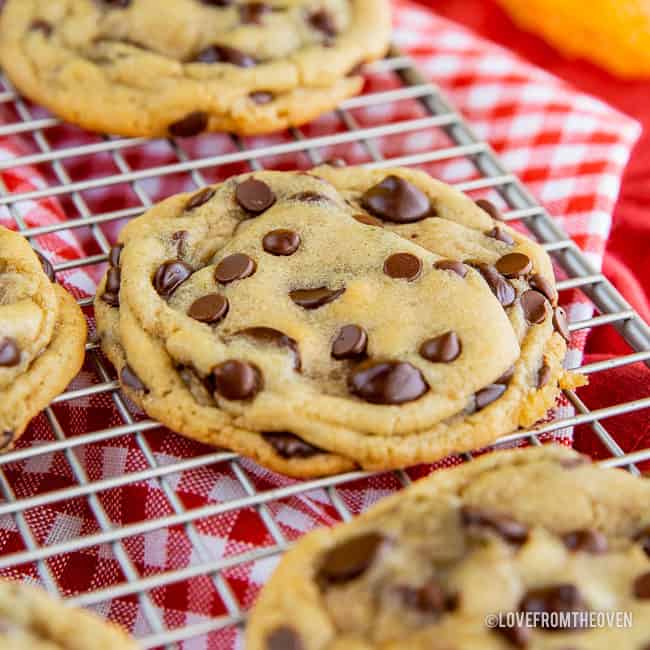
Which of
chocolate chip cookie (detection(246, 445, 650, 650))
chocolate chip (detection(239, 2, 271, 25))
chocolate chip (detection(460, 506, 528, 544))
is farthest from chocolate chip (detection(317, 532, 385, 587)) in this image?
chocolate chip (detection(239, 2, 271, 25))

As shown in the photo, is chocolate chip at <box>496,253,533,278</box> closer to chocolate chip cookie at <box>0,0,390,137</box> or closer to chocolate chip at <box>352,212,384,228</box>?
chocolate chip at <box>352,212,384,228</box>

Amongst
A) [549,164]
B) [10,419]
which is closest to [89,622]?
[10,419]

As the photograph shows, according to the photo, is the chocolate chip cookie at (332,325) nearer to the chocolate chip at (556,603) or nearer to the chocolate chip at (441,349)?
the chocolate chip at (441,349)

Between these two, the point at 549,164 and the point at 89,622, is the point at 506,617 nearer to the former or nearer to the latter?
the point at 89,622

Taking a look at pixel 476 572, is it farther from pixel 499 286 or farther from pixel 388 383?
pixel 499 286

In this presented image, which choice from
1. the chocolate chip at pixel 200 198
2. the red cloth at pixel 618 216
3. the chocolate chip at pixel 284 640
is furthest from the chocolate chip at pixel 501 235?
the chocolate chip at pixel 284 640

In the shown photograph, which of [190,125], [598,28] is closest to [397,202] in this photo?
[190,125]
